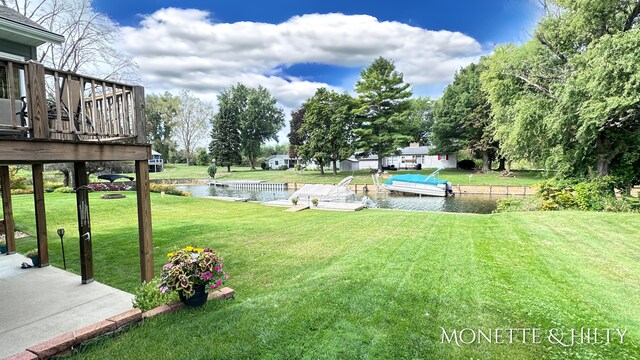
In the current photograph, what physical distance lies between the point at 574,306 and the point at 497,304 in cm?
93

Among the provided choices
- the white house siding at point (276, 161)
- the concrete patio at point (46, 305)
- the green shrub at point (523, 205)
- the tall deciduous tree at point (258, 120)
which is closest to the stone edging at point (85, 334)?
the concrete patio at point (46, 305)

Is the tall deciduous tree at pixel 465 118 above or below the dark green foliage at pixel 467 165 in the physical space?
above

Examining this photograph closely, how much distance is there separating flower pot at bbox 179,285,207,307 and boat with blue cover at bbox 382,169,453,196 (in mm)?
24541

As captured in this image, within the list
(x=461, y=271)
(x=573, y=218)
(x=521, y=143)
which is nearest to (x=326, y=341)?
(x=461, y=271)

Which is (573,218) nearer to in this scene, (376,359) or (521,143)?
(521,143)

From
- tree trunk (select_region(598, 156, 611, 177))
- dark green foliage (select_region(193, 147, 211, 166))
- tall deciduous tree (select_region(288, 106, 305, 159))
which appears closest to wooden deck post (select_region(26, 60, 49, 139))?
tree trunk (select_region(598, 156, 611, 177))

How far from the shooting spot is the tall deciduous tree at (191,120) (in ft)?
193

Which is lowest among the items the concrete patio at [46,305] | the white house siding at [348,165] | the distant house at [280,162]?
the concrete patio at [46,305]

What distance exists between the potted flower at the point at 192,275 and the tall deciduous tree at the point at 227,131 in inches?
1971

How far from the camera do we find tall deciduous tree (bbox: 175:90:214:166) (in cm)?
5894

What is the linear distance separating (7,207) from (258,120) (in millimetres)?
49215

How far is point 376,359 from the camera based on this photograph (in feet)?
9.56

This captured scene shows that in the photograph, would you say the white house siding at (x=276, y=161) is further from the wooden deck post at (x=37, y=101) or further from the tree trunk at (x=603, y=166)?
the wooden deck post at (x=37, y=101)

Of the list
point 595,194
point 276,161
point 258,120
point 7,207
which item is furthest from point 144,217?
point 276,161
